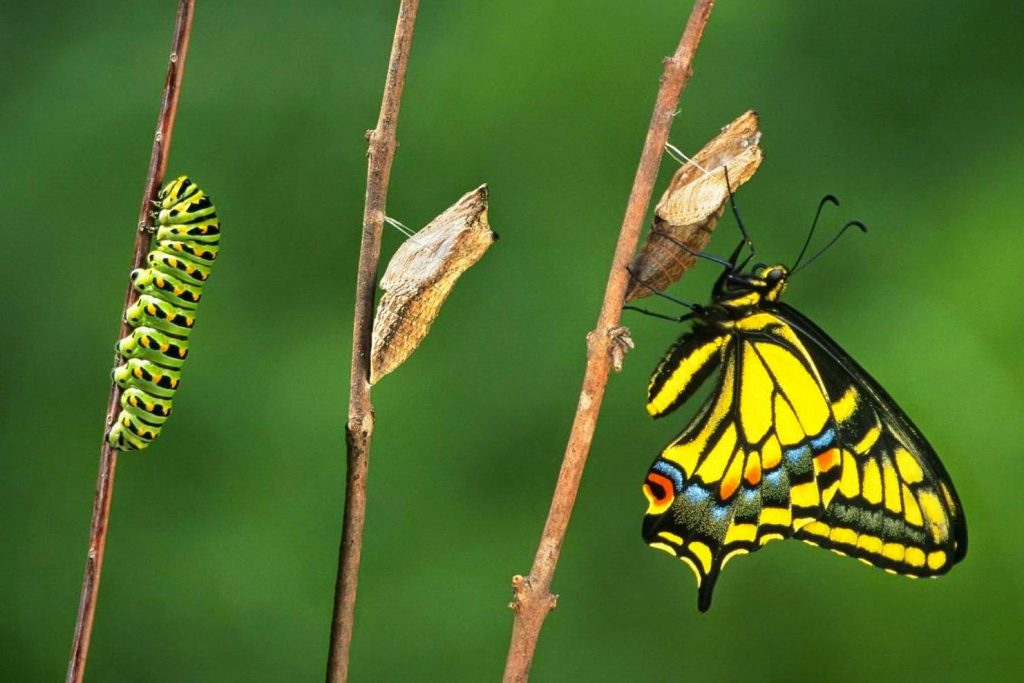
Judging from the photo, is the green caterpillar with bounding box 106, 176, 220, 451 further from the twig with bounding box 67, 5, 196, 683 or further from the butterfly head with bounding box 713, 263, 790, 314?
the butterfly head with bounding box 713, 263, 790, 314

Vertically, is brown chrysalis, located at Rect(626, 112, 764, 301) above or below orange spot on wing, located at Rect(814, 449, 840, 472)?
above

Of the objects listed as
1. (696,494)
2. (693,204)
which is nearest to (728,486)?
(696,494)

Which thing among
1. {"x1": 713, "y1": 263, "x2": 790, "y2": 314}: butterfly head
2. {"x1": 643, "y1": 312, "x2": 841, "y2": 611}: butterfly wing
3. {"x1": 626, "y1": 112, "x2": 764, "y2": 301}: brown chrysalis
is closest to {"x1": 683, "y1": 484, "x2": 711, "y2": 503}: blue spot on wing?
{"x1": 643, "y1": 312, "x2": 841, "y2": 611}: butterfly wing

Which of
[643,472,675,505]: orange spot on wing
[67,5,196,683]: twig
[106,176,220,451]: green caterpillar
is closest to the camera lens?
[67,5,196,683]: twig

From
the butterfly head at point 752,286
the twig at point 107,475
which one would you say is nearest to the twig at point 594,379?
the twig at point 107,475

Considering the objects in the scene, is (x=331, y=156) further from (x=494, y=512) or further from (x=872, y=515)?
(x=872, y=515)

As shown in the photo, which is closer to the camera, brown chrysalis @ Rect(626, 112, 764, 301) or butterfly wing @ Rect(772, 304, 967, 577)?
brown chrysalis @ Rect(626, 112, 764, 301)
